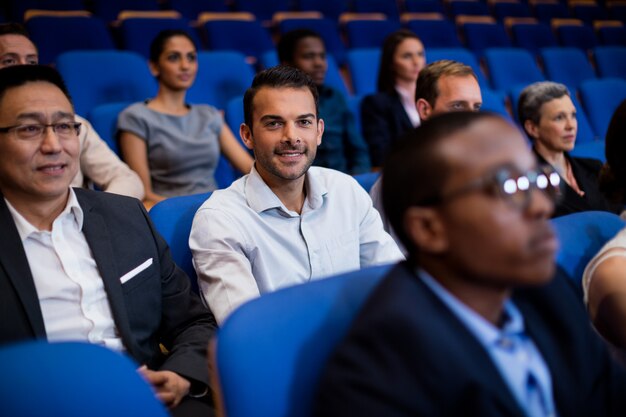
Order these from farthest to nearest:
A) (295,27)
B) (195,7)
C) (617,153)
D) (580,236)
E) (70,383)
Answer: (195,7)
(295,27)
(617,153)
(580,236)
(70,383)

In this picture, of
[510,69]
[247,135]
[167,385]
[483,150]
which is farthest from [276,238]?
[510,69]

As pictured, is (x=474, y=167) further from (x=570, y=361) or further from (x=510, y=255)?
(x=570, y=361)

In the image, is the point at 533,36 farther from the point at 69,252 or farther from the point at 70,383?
the point at 70,383

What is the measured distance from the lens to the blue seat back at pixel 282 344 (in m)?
0.77

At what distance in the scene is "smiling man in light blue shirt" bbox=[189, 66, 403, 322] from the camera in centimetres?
138

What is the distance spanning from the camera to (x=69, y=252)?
1.20 metres

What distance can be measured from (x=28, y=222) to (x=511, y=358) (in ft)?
2.90

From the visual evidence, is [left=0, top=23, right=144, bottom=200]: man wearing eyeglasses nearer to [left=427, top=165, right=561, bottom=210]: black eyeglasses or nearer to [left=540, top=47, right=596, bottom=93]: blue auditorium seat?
[left=427, top=165, right=561, bottom=210]: black eyeglasses

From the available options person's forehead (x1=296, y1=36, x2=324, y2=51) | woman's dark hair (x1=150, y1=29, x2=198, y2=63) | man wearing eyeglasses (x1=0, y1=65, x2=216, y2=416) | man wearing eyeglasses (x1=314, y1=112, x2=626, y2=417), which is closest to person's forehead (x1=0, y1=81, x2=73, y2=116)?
man wearing eyeglasses (x1=0, y1=65, x2=216, y2=416)

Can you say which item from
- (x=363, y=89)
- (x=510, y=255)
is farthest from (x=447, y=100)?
(x=363, y=89)

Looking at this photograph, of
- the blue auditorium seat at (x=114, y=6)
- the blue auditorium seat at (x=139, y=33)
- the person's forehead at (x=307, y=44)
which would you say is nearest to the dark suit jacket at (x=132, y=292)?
the person's forehead at (x=307, y=44)

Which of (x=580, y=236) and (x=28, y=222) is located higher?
(x=28, y=222)

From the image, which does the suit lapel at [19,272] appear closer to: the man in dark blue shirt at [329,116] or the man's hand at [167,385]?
the man's hand at [167,385]

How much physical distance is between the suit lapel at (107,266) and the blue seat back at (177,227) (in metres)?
0.21
